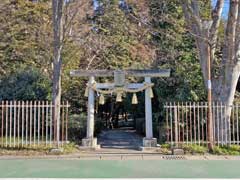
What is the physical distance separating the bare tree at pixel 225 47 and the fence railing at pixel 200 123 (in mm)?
122

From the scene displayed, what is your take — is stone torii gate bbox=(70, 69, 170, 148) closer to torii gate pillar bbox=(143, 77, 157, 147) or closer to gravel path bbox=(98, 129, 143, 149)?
torii gate pillar bbox=(143, 77, 157, 147)

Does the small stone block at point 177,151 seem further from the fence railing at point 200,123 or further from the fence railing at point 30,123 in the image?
the fence railing at point 30,123

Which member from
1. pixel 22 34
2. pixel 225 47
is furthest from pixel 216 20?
pixel 22 34

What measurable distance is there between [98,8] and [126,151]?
41.1ft

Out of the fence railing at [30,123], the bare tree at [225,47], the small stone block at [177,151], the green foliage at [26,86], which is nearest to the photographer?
the small stone block at [177,151]

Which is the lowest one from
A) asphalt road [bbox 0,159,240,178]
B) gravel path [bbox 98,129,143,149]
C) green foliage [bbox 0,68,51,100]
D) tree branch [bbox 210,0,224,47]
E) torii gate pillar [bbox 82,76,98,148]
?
gravel path [bbox 98,129,143,149]

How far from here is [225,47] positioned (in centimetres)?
1212

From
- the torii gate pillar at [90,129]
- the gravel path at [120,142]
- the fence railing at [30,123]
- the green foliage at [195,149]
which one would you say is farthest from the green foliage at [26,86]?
the green foliage at [195,149]

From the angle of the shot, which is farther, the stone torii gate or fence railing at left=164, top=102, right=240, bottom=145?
the stone torii gate

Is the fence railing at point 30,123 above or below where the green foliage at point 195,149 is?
above

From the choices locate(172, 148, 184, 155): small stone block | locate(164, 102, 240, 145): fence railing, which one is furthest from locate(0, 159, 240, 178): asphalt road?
locate(164, 102, 240, 145): fence railing

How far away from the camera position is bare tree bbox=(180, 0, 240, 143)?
11.8m

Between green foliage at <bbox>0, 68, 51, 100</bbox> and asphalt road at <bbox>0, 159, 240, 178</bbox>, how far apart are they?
577 centimetres

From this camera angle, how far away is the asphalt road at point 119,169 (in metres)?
7.42
